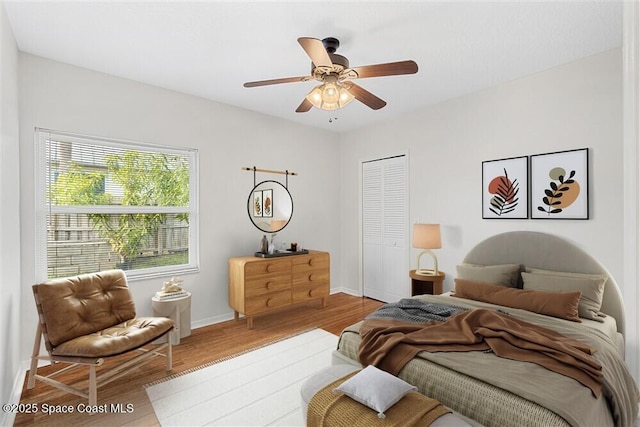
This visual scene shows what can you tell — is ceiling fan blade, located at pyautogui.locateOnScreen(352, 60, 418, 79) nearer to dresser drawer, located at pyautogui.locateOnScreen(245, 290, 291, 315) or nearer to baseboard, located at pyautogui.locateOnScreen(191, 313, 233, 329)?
dresser drawer, located at pyautogui.locateOnScreen(245, 290, 291, 315)

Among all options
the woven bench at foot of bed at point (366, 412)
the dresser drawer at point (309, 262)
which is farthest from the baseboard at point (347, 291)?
the woven bench at foot of bed at point (366, 412)

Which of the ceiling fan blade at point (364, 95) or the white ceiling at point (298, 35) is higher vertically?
the white ceiling at point (298, 35)

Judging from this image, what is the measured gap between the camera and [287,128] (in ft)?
15.0

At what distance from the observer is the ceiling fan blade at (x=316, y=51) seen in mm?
1839

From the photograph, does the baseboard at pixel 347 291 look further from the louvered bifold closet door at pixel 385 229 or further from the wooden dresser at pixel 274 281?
the wooden dresser at pixel 274 281

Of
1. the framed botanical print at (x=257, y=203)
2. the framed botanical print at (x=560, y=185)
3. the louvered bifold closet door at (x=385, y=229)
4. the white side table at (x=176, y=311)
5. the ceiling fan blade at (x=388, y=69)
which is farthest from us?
the louvered bifold closet door at (x=385, y=229)

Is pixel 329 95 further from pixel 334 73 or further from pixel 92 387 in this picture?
pixel 92 387

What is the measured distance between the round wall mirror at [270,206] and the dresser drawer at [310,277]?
737mm

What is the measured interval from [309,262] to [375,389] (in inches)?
106

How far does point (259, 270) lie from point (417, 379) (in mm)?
2317

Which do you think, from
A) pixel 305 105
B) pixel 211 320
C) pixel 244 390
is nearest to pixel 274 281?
pixel 211 320

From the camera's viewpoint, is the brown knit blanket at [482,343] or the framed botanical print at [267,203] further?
the framed botanical print at [267,203]

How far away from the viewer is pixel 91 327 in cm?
250

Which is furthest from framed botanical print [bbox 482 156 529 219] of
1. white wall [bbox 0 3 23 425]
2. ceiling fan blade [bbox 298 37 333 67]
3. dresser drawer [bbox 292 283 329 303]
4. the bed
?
white wall [bbox 0 3 23 425]
